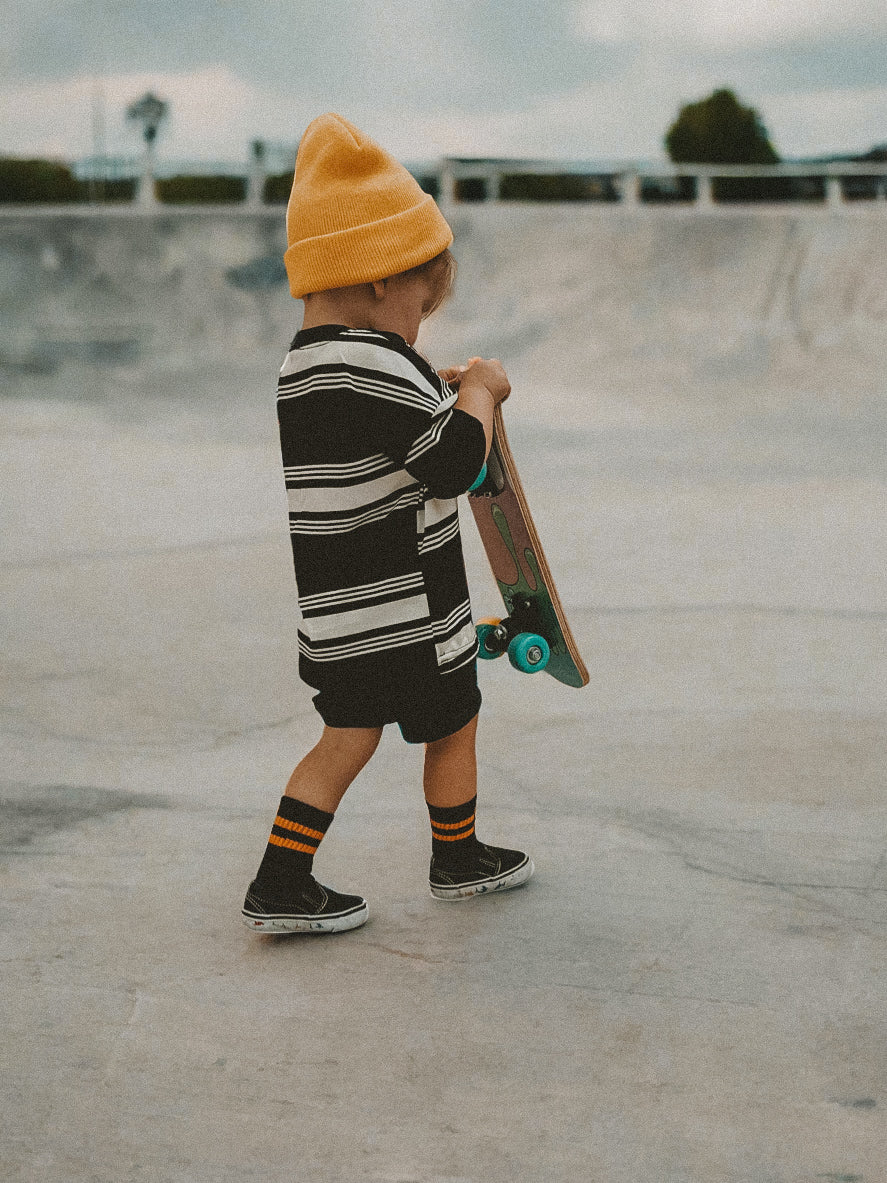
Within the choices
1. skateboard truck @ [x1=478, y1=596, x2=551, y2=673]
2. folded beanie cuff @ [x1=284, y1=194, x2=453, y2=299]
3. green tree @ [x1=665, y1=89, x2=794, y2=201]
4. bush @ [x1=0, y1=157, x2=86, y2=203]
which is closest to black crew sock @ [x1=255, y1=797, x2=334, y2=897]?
skateboard truck @ [x1=478, y1=596, x2=551, y2=673]

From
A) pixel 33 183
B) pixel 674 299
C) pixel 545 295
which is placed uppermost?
pixel 33 183

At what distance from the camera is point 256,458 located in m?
9.06

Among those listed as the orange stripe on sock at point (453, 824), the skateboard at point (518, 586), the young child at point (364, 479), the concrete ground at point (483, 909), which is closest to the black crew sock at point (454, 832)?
the orange stripe on sock at point (453, 824)

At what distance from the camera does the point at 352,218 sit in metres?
2.10

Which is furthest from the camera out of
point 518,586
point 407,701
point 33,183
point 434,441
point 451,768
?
point 33,183

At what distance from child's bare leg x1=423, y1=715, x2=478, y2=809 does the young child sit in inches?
3.2

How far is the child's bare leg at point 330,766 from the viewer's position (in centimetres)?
225

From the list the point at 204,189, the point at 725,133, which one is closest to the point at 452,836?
the point at 204,189

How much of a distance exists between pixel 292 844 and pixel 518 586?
0.77 meters

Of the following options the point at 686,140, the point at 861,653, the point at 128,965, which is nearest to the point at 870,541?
the point at 861,653

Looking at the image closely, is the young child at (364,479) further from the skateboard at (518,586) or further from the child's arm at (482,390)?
the skateboard at (518,586)

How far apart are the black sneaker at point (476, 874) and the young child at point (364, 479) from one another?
0.22 m

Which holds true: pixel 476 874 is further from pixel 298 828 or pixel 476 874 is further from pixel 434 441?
pixel 434 441

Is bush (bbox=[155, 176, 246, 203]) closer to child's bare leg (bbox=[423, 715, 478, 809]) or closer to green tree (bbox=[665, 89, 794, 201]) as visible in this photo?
green tree (bbox=[665, 89, 794, 201])
